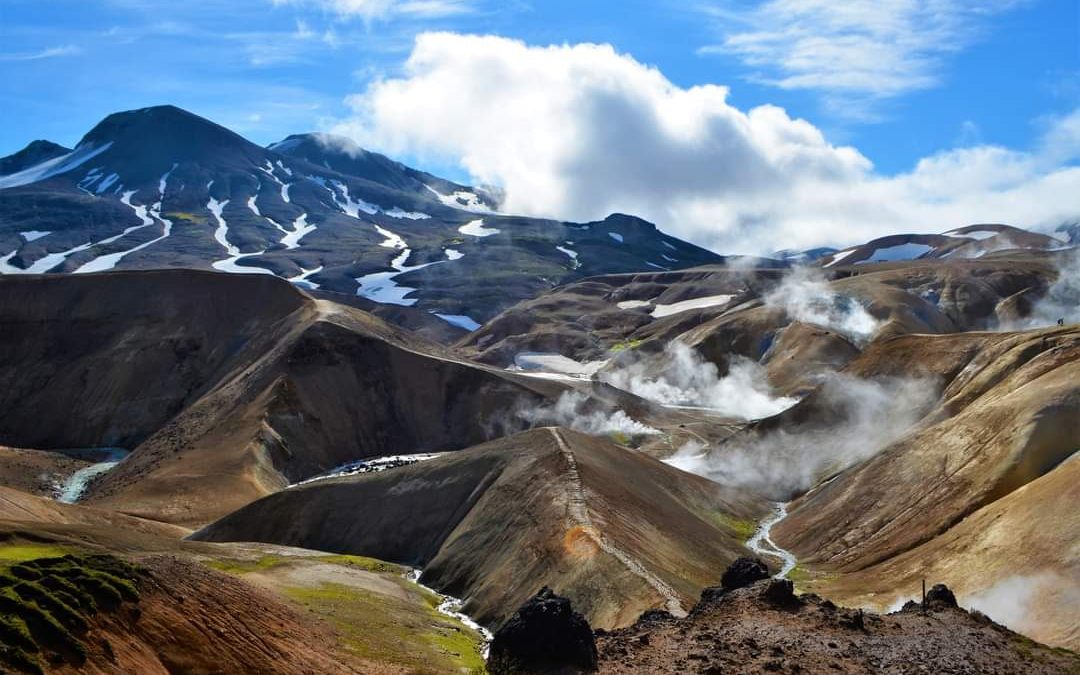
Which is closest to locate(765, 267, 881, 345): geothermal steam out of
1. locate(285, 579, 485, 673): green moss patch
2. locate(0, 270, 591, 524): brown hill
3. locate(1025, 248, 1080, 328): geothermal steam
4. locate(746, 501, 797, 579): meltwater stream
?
locate(1025, 248, 1080, 328): geothermal steam

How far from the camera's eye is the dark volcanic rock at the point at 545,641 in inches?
1364

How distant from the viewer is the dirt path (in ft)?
152

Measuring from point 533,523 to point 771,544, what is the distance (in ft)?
68.0

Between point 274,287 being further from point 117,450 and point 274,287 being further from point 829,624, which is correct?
point 829,624

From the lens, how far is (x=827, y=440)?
299 feet

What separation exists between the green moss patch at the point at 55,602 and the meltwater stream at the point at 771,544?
41689 mm

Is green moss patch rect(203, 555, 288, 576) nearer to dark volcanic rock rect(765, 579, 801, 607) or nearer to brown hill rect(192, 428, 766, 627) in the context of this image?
brown hill rect(192, 428, 766, 627)

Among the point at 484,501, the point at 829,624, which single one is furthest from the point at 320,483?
the point at 829,624

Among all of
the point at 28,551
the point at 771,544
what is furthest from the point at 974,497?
the point at 28,551

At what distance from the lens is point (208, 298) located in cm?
14562

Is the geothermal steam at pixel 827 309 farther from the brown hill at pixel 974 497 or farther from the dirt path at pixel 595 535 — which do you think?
the dirt path at pixel 595 535

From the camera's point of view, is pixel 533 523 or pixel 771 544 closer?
pixel 533 523

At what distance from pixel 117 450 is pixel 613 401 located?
58650 millimetres

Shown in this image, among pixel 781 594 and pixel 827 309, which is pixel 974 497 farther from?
pixel 827 309
